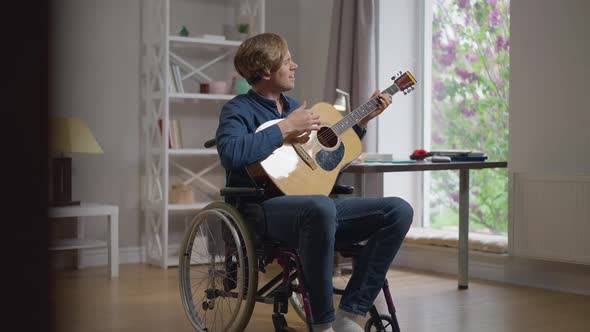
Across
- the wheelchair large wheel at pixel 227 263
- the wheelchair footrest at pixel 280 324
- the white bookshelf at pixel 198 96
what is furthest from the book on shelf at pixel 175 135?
the wheelchair footrest at pixel 280 324

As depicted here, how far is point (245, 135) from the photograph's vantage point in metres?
2.15

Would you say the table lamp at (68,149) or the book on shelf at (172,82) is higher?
the book on shelf at (172,82)

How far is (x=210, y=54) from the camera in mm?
4863

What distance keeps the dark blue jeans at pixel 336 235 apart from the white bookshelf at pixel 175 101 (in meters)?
2.32

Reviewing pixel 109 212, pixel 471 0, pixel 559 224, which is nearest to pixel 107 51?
pixel 109 212

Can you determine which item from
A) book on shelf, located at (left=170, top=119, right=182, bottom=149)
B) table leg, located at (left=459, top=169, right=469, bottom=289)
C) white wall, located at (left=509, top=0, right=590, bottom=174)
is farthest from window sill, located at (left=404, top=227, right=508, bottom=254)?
book on shelf, located at (left=170, top=119, right=182, bottom=149)

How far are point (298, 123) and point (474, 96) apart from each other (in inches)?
96.2

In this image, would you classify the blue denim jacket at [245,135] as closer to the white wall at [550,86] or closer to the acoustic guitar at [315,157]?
the acoustic guitar at [315,157]

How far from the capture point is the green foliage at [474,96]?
423 cm

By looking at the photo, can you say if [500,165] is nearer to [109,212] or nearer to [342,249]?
[342,249]

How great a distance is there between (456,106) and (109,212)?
213 cm

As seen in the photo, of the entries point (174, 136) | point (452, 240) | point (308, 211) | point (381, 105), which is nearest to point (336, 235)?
point (308, 211)

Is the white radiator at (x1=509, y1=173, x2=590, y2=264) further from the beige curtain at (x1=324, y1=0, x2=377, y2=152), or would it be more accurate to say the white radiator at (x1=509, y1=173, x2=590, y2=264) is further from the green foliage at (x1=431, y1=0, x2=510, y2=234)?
the beige curtain at (x1=324, y1=0, x2=377, y2=152)

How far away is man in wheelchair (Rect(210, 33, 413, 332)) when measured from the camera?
1.98 metres
